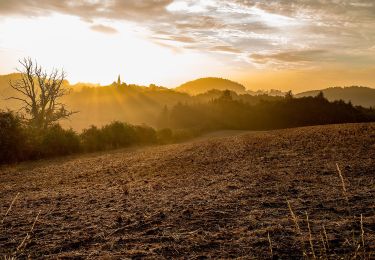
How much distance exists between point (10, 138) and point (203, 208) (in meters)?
19.4

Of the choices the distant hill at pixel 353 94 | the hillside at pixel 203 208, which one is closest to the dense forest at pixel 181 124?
the hillside at pixel 203 208

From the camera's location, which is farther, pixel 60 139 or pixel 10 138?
pixel 60 139

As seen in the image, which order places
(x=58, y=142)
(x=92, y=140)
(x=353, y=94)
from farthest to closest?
1. (x=353, y=94)
2. (x=92, y=140)
3. (x=58, y=142)

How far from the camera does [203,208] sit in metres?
7.50

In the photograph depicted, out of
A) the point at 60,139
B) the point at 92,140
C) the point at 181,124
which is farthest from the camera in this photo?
the point at 181,124

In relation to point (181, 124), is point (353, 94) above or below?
above

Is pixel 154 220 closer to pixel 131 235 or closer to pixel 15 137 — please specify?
pixel 131 235

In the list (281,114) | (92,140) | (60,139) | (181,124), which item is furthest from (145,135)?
(281,114)

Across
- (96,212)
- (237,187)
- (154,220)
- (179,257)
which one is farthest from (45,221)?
(237,187)

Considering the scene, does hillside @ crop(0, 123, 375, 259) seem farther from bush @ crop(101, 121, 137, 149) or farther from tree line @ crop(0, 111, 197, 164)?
bush @ crop(101, 121, 137, 149)

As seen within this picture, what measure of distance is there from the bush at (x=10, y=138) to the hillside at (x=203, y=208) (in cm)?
738

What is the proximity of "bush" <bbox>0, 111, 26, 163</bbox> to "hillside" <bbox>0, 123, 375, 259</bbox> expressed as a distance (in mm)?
7377

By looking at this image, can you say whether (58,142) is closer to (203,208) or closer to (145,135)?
(145,135)

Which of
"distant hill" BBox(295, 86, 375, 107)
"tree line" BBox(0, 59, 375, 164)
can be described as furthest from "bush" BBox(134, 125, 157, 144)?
"distant hill" BBox(295, 86, 375, 107)
